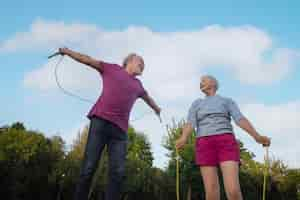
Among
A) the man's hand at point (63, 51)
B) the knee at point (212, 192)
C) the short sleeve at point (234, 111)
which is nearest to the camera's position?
the man's hand at point (63, 51)

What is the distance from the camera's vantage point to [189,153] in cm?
2761

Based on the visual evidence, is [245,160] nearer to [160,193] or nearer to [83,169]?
[160,193]

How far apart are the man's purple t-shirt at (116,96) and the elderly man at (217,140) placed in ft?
2.43

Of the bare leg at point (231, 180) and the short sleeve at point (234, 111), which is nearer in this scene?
the bare leg at point (231, 180)

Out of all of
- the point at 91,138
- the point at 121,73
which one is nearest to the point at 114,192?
the point at 91,138

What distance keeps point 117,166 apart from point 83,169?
0.37 meters

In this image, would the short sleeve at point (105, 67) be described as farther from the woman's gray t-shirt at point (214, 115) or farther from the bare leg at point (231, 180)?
the bare leg at point (231, 180)

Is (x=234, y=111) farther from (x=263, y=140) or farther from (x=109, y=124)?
(x=109, y=124)

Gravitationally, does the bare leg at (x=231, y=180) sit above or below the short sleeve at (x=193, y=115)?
below

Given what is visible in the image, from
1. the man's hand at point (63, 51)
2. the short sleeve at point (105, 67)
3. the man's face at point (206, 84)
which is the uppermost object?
the man's hand at point (63, 51)

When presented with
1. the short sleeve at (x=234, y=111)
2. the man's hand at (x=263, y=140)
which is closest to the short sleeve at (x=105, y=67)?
the short sleeve at (x=234, y=111)

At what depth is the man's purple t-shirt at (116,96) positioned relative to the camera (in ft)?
14.7

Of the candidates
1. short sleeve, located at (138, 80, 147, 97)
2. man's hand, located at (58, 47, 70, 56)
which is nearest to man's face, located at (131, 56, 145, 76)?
short sleeve, located at (138, 80, 147, 97)

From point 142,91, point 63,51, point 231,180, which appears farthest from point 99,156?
point 231,180
